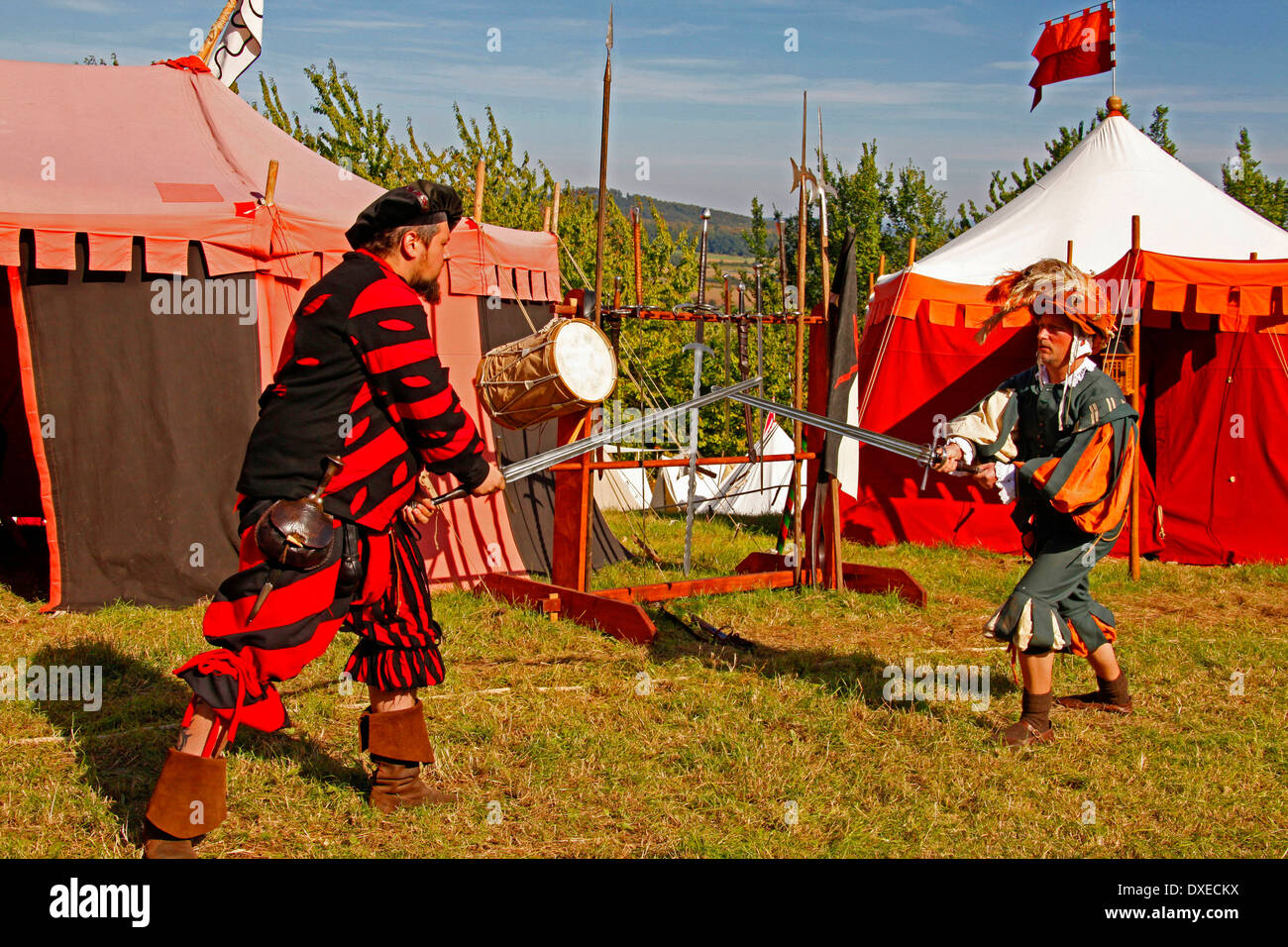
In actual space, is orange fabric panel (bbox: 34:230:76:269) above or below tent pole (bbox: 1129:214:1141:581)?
above

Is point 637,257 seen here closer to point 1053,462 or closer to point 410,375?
point 1053,462

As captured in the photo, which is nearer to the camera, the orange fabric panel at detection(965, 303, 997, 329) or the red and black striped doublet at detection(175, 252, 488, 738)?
the red and black striped doublet at detection(175, 252, 488, 738)

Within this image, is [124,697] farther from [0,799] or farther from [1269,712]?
[1269,712]

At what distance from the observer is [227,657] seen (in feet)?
9.48

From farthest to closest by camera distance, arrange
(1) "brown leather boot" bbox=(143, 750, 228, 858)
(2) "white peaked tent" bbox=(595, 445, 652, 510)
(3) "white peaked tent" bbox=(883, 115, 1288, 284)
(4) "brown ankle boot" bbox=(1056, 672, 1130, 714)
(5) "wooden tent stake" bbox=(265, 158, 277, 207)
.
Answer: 1. (2) "white peaked tent" bbox=(595, 445, 652, 510)
2. (3) "white peaked tent" bbox=(883, 115, 1288, 284)
3. (5) "wooden tent stake" bbox=(265, 158, 277, 207)
4. (4) "brown ankle boot" bbox=(1056, 672, 1130, 714)
5. (1) "brown leather boot" bbox=(143, 750, 228, 858)

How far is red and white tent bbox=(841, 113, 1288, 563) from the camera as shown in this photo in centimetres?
832

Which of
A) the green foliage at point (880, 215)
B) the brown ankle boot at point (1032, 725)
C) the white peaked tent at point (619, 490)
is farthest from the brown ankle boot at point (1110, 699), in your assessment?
the green foliage at point (880, 215)

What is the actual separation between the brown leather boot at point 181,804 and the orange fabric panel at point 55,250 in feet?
13.4

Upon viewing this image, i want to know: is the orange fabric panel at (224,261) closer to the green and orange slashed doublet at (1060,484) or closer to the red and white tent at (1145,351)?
the green and orange slashed doublet at (1060,484)

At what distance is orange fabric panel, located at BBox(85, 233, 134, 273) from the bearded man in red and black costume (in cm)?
351

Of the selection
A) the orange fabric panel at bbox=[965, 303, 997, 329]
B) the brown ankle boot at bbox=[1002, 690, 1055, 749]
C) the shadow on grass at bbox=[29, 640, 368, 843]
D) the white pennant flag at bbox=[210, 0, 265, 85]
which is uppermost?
the white pennant flag at bbox=[210, 0, 265, 85]

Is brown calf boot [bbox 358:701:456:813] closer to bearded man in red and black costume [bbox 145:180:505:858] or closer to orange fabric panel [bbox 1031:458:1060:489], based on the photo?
bearded man in red and black costume [bbox 145:180:505:858]

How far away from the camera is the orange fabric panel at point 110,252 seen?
604cm

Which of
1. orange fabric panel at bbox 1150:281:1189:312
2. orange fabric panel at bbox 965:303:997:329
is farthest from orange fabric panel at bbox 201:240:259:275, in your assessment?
orange fabric panel at bbox 1150:281:1189:312
